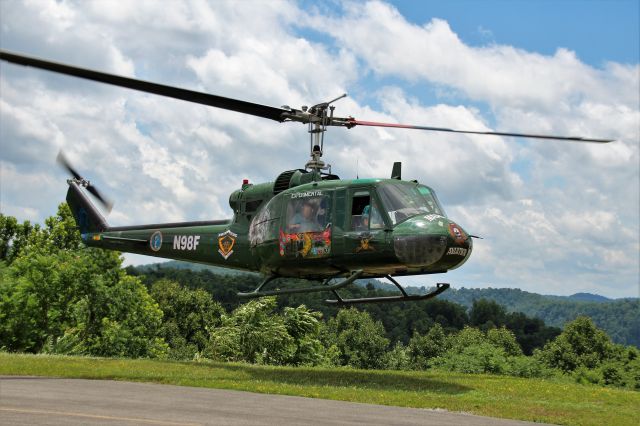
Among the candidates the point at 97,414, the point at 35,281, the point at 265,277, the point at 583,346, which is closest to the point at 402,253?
the point at 265,277

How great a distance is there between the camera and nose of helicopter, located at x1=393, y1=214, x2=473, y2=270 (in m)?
17.6

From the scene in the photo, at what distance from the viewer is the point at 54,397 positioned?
15.3 metres

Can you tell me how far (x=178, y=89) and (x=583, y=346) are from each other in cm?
7678

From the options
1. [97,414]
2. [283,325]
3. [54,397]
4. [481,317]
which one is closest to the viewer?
[97,414]

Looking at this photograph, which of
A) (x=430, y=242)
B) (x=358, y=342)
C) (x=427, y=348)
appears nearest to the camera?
(x=430, y=242)

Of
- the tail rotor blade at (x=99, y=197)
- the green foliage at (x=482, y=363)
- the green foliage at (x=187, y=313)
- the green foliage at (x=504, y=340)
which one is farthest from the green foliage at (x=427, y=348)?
the tail rotor blade at (x=99, y=197)

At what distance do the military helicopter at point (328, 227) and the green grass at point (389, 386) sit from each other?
2.42 metres

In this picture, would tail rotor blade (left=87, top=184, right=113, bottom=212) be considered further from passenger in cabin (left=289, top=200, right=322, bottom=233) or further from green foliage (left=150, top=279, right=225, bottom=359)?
green foliage (left=150, top=279, right=225, bottom=359)

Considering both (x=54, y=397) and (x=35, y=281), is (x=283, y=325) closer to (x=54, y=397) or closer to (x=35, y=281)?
(x=35, y=281)

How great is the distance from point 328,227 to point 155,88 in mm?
6155

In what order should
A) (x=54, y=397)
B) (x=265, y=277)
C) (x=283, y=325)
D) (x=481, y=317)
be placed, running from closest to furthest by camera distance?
(x=54, y=397) < (x=265, y=277) < (x=283, y=325) < (x=481, y=317)

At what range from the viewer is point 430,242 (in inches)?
692

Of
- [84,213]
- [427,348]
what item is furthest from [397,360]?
[84,213]

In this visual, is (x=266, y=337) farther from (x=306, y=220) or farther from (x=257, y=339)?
(x=306, y=220)
